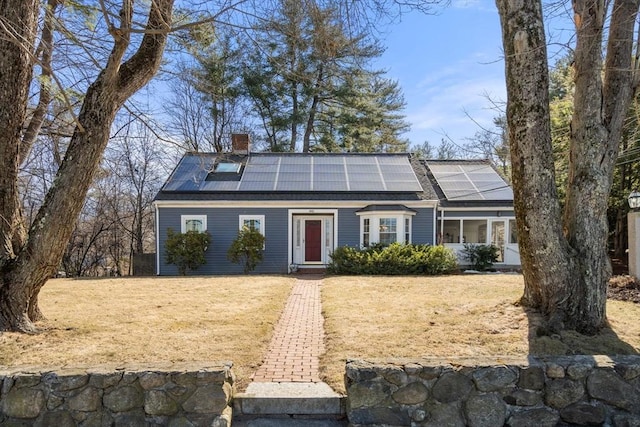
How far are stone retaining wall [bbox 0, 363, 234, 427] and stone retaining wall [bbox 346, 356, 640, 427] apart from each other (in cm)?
106

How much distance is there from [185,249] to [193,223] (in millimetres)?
1118

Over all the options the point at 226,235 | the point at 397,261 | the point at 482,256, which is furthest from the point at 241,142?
the point at 482,256

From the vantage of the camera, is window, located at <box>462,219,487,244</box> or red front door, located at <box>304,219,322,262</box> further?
window, located at <box>462,219,487,244</box>

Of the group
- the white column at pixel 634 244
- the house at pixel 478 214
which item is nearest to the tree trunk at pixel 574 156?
the white column at pixel 634 244

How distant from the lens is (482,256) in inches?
554

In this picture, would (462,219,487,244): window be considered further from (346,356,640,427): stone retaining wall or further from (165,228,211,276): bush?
(346,356,640,427): stone retaining wall

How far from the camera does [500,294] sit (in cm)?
770

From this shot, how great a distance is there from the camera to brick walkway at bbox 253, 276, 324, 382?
3867 mm

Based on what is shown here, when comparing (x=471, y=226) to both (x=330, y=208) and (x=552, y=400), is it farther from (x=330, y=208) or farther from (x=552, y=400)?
(x=552, y=400)

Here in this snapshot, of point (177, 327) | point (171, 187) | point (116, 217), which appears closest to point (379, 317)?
point (177, 327)

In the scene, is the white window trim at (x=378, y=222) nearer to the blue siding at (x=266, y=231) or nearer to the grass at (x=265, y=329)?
the blue siding at (x=266, y=231)

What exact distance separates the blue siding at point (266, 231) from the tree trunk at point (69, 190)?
28.6 ft

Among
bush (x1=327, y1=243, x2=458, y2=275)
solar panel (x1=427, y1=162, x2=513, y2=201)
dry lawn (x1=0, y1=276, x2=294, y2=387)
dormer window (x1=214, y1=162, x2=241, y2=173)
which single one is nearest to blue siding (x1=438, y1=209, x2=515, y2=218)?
solar panel (x1=427, y1=162, x2=513, y2=201)

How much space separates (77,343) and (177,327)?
115 centimetres
